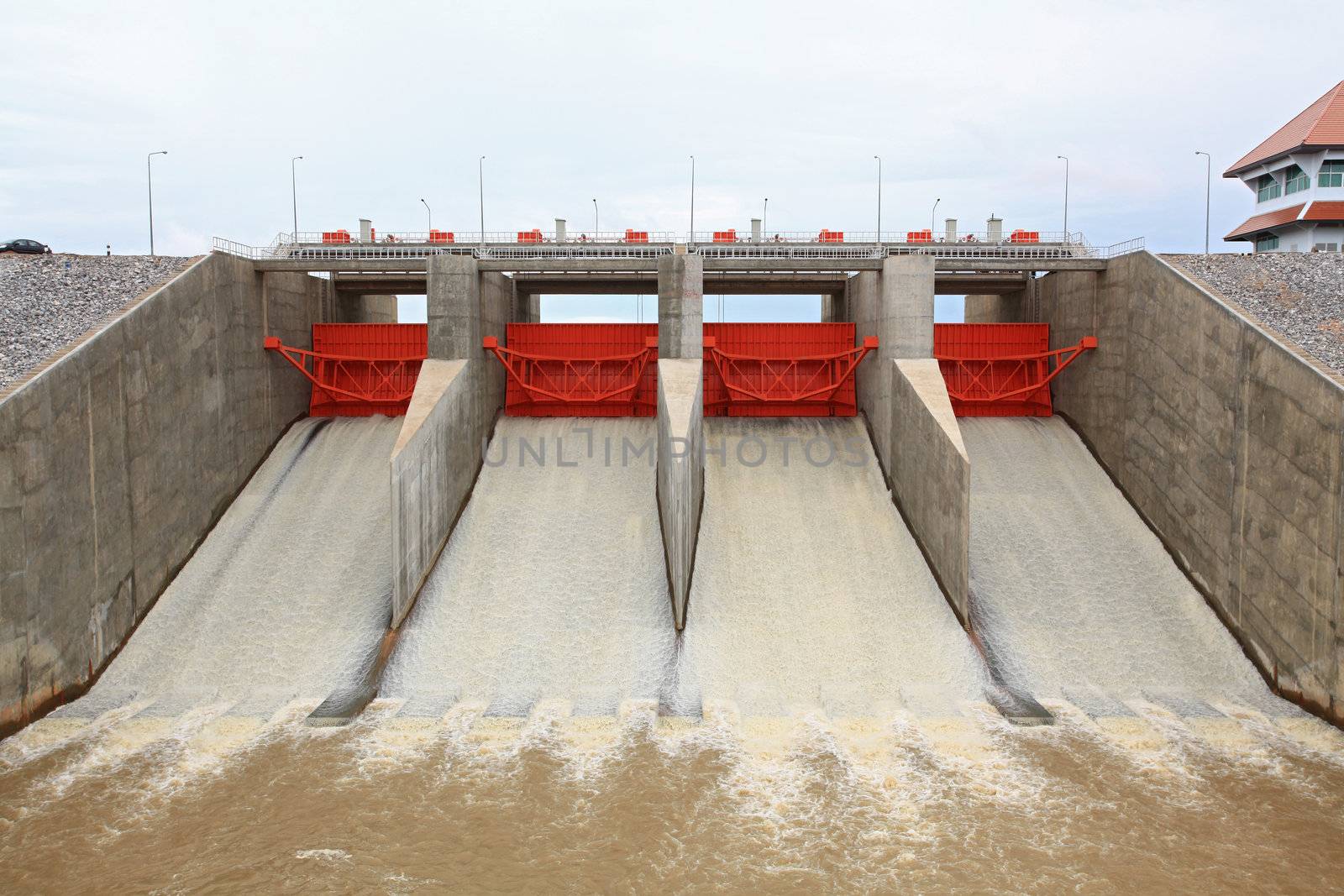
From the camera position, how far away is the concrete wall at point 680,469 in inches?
677

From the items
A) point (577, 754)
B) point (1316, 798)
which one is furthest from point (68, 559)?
point (1316, 798)

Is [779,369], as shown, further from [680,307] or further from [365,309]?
[365,309]

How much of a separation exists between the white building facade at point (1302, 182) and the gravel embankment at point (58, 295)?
33.7 metres

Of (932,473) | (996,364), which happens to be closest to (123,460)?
(932,473)

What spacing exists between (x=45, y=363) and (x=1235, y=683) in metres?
21.3

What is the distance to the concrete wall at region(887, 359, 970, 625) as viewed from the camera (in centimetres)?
1714

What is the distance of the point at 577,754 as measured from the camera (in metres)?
13.3

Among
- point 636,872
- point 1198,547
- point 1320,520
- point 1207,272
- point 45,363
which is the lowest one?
point 636,872

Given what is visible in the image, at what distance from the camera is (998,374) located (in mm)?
24984

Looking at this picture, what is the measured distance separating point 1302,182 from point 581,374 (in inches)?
1053

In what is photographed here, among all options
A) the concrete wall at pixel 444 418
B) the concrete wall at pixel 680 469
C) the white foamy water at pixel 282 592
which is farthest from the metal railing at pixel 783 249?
the white foamy water at pixel 282 592

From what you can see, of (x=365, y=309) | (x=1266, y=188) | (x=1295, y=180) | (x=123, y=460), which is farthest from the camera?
(x=1266, y=188)

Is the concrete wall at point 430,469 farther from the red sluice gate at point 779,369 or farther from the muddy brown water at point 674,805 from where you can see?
the red sluice gate at point 779,369

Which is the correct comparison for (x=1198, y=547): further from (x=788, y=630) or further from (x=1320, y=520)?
(x=788, y=630)
